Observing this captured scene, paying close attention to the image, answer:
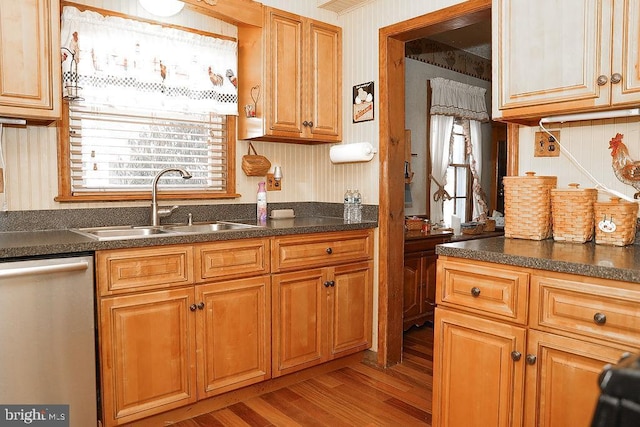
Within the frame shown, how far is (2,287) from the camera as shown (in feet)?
5.66

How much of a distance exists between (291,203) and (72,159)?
4.74 feet

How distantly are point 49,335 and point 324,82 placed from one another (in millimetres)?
2174

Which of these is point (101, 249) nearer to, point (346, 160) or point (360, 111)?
point (346, 160)

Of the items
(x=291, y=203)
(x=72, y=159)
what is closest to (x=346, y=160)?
(x=291, y=203)

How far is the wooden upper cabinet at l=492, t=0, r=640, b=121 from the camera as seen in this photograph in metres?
1.71

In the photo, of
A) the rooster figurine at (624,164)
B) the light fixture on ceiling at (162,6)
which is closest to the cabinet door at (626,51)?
the rooster figurine at (624,164)

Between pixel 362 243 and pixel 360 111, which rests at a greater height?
pixel 360 111

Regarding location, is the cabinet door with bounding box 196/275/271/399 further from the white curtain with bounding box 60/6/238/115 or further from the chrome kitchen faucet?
the white curtain with bounding box 60/6/238/115

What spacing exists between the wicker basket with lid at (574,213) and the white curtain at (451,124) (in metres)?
2.63

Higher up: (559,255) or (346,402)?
(559,255)

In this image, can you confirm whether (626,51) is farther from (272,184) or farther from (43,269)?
(43,269)

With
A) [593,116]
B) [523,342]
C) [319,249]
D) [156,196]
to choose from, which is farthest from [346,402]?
[593,116]

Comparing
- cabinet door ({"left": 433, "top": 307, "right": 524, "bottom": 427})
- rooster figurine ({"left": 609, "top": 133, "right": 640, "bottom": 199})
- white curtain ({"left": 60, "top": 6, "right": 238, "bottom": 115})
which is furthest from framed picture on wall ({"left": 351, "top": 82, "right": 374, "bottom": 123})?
cabinet door ({"left": 433, "top": 307, "right": 524, "bottom": 427})

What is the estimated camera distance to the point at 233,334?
2.40 m
